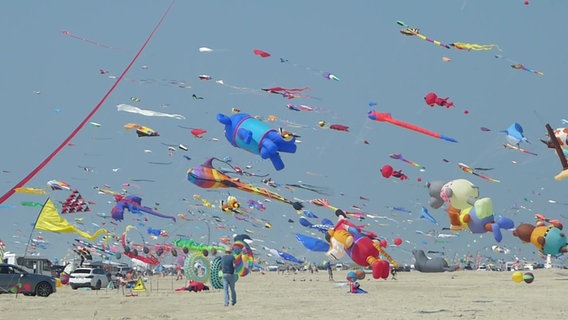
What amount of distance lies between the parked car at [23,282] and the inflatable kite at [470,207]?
16.4 meters

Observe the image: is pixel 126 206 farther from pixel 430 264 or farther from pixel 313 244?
pixel 430 264

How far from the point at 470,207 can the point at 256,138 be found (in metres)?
13.0

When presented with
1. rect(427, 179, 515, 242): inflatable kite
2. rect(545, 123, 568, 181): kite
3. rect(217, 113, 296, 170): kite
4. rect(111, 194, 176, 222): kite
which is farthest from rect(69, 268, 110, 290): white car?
rect(545, 123, 568, 181): kite

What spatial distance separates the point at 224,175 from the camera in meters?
24.1

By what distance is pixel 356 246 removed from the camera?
25953 mm

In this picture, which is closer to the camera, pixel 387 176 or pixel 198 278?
pixel 387 176

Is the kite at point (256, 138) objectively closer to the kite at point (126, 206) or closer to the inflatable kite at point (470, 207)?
the inflatable kite at point (470, 207)

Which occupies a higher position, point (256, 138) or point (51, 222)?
point (256, 138)

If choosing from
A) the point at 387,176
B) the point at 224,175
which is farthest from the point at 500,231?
the point at 224,175

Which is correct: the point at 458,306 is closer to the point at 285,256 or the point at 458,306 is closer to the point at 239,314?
the point at 239,314

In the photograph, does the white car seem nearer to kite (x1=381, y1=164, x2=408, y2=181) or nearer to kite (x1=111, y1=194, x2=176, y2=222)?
kite (x1=111, y1=194, x2=176, y2=222)

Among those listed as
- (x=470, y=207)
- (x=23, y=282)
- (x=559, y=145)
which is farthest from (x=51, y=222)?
(x=559, y=145)

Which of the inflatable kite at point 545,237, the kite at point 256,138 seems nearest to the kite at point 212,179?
the kite at point 256,138

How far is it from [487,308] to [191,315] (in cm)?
838
